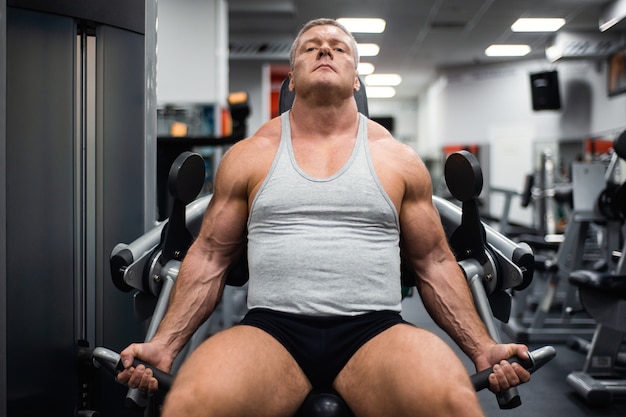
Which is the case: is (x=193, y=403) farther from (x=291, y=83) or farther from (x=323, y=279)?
(x=291, y=83)

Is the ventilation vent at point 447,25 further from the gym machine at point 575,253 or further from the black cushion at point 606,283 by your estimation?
the black cushion at point 606,283

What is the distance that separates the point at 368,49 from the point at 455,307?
8127 millimetres

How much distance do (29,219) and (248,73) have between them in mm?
8254

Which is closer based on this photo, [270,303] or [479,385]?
[479,385]

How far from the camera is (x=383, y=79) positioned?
11.8 metres

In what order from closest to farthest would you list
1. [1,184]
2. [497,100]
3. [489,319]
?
[1,184]
[489,319]
[497,100]

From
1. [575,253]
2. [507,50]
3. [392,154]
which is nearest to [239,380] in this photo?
[392,154]

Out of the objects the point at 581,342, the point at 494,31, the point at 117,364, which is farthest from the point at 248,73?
the point at 117,364

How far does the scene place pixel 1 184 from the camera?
4.57ft

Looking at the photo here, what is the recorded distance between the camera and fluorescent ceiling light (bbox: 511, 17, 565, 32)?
7.64 meters

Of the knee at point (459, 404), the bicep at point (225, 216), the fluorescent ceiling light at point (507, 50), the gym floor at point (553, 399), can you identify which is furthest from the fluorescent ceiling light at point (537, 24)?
the knee at point (459, 404)

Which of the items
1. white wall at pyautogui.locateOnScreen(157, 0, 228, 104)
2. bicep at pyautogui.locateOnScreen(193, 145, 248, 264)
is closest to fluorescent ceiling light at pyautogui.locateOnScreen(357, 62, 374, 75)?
white wall at pyautogui.locateOnScreen(157, 0, 228, 104)

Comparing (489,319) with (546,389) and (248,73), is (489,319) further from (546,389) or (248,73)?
(248,73)

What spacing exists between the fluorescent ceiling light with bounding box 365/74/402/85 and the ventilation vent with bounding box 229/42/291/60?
2.68 meters
